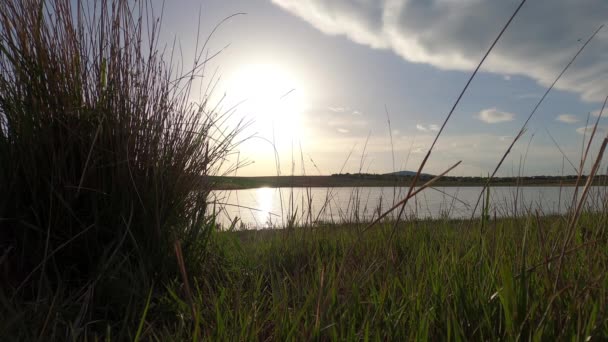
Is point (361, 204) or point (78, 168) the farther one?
point (361, 204)

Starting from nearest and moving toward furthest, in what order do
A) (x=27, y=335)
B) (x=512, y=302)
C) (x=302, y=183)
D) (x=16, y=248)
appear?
(x=512, y=302) < (x=27, y=335) < (x=16, y=248) < (x=302, y=183)

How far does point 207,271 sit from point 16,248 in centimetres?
83

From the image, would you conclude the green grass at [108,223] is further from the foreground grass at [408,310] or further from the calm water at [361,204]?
the calm water at [361,204]

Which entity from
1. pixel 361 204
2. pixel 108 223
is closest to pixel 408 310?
pixel 108 223

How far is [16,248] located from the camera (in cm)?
165

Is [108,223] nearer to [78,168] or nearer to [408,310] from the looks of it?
[78,168]

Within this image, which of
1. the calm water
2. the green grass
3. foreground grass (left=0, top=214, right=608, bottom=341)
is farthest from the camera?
the calm water

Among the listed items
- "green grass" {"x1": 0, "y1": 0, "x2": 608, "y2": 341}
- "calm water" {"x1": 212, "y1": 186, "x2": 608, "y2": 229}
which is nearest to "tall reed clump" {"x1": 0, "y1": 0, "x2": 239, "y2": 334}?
"green grass" {"x1": 0, "y1": 0, "x2": 608, "y2": 341}

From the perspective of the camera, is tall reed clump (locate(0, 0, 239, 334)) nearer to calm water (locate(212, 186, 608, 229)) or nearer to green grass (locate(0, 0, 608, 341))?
green grass (locate(0, 0, 608, 341))

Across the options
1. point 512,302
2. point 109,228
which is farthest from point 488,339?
point 109,228

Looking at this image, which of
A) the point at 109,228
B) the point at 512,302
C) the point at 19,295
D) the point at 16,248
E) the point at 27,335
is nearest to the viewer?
the point at 512,302

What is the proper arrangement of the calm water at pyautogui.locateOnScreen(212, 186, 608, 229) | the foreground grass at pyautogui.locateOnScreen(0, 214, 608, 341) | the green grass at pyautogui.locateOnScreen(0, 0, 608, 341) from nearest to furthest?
the foreground grass at pyautogui.locateOnScreen(0, 214, 608, 341), the green grass at pyautogui.locateOnScreen(0, 0, 608, 341), the calm water at pyautogui.locateOnScreen(212, 186, 608, 229)

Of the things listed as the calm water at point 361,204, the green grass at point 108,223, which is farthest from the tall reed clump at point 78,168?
the calm water at point 361,204

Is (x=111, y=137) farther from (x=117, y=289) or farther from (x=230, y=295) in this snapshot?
(x=230, y=295)
